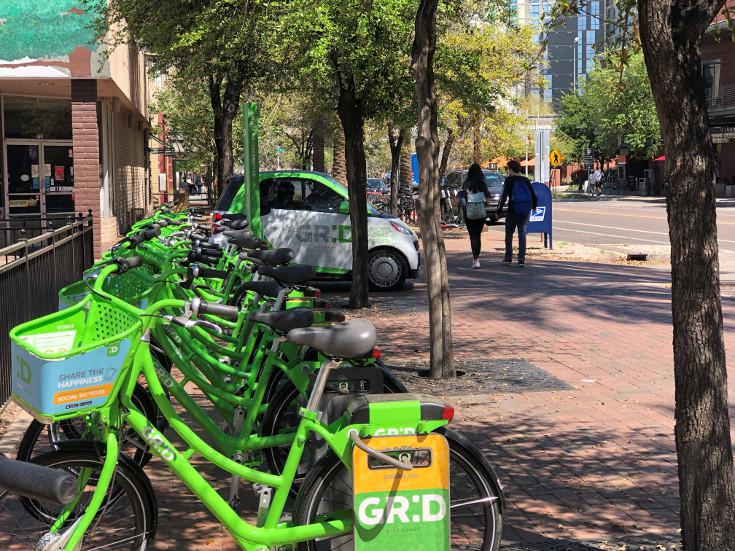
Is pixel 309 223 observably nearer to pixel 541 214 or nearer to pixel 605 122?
pixel 541 214

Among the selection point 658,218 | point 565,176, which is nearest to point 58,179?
point 658,218

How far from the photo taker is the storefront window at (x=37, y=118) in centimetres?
2164

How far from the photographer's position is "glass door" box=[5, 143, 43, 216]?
2181cm

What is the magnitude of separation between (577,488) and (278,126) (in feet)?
136

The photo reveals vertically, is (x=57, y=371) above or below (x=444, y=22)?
below

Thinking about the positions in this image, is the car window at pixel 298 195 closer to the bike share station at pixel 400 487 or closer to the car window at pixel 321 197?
the car window at pixel 321 197

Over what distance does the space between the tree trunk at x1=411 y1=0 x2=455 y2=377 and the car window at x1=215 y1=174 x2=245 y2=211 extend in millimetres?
6412

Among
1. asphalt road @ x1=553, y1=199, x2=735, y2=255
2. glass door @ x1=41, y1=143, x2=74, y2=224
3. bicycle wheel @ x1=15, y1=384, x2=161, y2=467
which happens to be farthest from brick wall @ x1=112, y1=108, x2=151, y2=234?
bicycle wheel @ x1=15, y1=384, x2=161, y2=467

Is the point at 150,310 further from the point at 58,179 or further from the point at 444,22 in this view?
the point at 58,179

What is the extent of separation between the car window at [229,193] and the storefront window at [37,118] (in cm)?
894

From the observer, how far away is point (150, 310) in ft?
12.8

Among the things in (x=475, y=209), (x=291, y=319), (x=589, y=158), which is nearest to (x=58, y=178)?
(x=475, y=209)

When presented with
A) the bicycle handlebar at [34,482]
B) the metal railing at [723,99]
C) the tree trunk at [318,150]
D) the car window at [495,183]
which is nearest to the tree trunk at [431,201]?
the bicycle handlebar at [34,482]

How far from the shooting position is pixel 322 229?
1468cm
